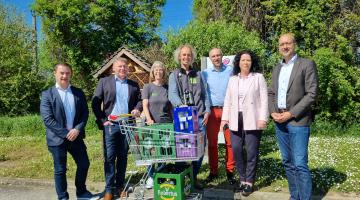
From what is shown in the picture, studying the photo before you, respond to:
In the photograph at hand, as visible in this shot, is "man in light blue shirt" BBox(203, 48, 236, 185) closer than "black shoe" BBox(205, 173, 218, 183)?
Yes

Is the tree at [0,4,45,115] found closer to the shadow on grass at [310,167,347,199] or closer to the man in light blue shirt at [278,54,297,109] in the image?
the shadow on grass at [310,167,347,199]

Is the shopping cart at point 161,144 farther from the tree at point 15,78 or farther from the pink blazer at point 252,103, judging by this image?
the tree at point 15,78

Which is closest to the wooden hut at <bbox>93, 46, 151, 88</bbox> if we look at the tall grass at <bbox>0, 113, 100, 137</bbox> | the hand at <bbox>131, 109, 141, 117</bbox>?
the hand at <bbox>131, 109, 141, 117</bbox>

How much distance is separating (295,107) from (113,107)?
8.91 feet

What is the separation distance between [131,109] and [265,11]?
44.0ft

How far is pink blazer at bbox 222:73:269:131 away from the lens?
5547 mm

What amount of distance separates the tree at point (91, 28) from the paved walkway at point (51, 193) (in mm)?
19128

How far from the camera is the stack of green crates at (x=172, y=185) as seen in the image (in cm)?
504

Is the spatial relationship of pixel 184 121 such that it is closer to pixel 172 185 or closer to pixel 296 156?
pixel 172 185

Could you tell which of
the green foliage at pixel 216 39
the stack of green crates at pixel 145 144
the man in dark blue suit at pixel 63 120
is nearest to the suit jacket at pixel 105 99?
the man in dark blue suit at pixel 63 120

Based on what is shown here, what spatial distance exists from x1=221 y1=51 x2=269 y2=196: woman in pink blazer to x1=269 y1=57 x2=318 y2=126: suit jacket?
57 centimetres

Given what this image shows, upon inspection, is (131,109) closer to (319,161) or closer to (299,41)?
(319,161)

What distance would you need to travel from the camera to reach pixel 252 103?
5570mm

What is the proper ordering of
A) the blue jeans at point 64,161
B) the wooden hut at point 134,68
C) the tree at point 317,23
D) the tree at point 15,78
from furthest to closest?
the tree at point 15,78 < the tree at point 317,23 < the wooden hut at point 134,68 < the blue jeans at point 64,161
